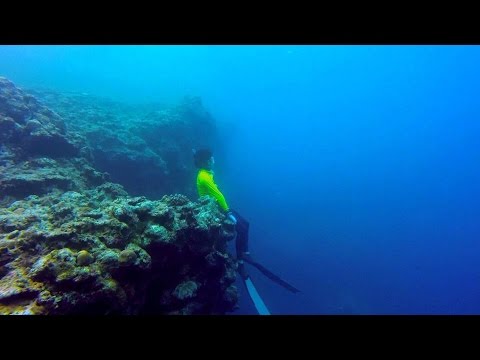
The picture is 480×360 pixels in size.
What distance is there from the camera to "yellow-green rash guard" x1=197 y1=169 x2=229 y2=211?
7742mm

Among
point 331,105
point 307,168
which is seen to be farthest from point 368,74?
point 307,168

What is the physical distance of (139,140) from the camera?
55.8 feet

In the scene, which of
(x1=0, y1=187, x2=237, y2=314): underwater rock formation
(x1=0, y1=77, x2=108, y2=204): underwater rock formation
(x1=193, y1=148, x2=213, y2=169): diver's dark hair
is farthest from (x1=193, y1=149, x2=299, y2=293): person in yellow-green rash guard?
(x1=0, y1=77, x2=108, y2=204): underwater rock formation

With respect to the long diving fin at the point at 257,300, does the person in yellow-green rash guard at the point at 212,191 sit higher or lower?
higher

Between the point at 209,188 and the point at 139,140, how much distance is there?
438 inches

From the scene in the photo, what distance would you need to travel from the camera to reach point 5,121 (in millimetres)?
8352

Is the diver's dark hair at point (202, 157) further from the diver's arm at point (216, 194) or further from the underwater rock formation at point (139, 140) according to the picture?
the underwater rock formation at point (139, 140)

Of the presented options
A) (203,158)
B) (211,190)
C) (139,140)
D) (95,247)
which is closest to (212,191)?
(211,190)

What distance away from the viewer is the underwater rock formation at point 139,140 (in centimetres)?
1530

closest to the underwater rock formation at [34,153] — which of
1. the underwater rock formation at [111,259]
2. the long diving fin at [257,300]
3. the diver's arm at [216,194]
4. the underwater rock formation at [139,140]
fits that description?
the underwater rock formation at [111,259]

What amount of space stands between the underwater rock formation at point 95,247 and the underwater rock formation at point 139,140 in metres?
5.59

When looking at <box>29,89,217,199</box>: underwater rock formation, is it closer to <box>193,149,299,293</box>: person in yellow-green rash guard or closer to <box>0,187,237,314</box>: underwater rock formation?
<box>193,149,299,293</box>: person in yellow-green rash guard
